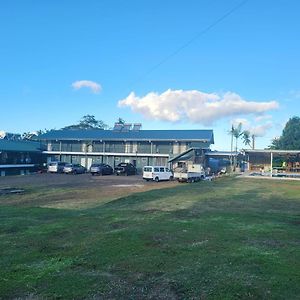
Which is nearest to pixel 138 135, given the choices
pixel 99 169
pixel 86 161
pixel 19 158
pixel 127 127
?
pixel 127 127

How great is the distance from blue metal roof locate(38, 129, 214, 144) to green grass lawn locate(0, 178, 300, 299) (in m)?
43.3

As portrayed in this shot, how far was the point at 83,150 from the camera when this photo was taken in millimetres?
62188

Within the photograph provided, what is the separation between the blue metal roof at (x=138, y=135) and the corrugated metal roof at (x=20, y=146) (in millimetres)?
2622

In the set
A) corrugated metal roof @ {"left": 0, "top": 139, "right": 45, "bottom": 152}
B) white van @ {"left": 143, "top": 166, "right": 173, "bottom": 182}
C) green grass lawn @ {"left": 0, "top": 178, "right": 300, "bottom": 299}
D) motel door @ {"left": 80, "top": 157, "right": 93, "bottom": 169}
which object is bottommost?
green grass lawn @ {"left": 0, "top": 178, "right": 300, "bottom": 299}

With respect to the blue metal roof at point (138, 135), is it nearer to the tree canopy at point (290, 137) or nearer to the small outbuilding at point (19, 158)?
the small outbuilding at point (19, 158)

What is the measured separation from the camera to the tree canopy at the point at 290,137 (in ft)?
278

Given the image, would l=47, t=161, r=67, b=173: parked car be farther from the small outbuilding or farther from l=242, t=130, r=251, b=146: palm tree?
l=242, t=130, r=251, b=146: palm tree

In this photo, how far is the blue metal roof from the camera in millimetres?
56844

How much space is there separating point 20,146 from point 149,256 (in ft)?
168

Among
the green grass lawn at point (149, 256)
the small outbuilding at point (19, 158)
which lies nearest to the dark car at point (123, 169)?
the small outbuilding at point (19, 158)

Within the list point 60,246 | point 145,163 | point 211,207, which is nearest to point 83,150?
point 145,163

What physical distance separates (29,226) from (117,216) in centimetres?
315

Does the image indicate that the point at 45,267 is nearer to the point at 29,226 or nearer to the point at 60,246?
the point at 60,246

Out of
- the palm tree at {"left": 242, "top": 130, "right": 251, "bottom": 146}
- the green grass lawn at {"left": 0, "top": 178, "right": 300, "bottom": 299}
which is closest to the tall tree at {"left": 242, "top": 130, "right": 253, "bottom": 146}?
the palm tree at {"left": 242, "top": 130, "right": 251, "bottom": 146}
